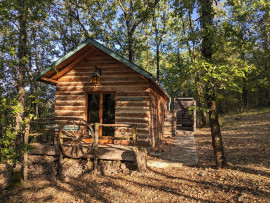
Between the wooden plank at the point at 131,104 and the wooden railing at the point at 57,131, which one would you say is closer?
the wooden railing at the point at 57,131

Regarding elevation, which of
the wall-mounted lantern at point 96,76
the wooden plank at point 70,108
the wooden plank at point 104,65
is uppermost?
the wooden plank at point 104,65

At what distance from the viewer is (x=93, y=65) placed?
9.70m

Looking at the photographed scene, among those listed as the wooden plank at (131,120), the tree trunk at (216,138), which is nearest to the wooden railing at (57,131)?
the wooden plank at (131,120)

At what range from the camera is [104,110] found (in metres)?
9.63

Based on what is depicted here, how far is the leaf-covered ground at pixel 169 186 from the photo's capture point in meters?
5.06

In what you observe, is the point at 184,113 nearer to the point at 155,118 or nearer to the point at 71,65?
the point at 155,118

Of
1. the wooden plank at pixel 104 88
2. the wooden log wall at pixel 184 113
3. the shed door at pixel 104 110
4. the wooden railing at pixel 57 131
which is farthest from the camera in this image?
the wooden log wall at pixel 184 113

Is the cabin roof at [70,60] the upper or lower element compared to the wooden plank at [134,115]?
upper

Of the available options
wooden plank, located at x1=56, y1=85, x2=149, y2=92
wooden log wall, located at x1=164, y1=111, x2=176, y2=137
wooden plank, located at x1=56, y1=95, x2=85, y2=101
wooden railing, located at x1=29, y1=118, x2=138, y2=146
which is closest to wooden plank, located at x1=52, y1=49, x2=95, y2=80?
wooden plank, located at x1=56, y1=85, x2=149, y2=92

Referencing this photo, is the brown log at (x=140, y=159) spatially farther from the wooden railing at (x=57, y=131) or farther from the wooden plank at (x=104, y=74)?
the wooden plank at (x=104, y=74)

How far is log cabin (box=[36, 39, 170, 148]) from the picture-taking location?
29.1 feet

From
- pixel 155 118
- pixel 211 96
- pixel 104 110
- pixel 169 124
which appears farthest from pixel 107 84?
pixel 169 124

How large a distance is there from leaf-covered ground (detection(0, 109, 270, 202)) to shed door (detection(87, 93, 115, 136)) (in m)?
3.12

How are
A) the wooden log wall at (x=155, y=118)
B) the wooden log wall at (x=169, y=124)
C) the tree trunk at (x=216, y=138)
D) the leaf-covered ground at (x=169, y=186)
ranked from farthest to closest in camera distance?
1. the wooden log wall at (x=169, y=124)
2. the wooden log wall at (x=155, y=118)
3. the tree trunk at (x=216, y=138)
4. the leaf-covered ground at (x=169, y=186)
